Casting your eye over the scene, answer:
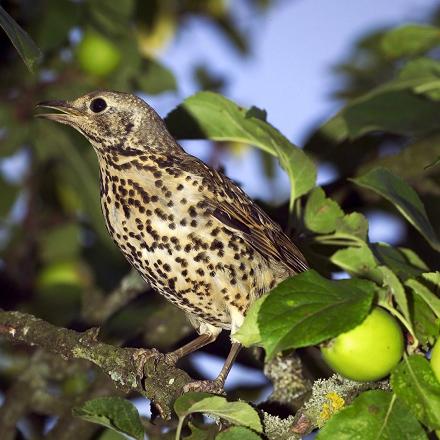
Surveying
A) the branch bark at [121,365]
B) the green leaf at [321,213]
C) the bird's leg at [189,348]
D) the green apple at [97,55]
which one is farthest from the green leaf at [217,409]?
the green apple at [97,55]

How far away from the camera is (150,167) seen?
456 centimetres

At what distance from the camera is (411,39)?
517cm

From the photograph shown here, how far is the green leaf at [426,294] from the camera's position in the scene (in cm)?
303

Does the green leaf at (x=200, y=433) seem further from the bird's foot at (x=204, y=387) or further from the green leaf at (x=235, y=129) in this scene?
the green leaf at (x=235, y=129)

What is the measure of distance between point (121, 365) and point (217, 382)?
625mm

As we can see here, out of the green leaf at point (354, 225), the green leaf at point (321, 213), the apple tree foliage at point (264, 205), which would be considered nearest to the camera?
the apple tree foliage at point (264, 205)

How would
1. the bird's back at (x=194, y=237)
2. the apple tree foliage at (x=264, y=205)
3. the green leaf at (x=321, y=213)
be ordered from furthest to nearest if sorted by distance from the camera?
the bird's back at (x=194, y=237) < the green leaf at (x=321, y=213) < the apple tree foliage at (x=264, y=205)

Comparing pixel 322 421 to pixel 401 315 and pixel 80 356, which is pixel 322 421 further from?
pixel 80 356

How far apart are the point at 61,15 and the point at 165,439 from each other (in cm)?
242

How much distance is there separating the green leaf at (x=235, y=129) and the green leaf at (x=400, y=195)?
0.62 m

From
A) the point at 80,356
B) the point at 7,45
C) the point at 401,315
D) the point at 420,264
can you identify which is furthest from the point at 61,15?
the point at 401,315

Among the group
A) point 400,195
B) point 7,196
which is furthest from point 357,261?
point 7,196

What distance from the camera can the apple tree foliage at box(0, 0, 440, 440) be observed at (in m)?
2.86

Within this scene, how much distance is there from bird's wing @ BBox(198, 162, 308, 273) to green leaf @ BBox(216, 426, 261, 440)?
4.75 feet
